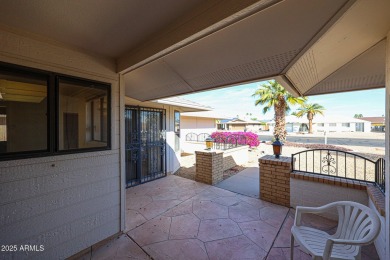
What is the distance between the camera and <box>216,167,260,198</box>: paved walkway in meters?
4.37

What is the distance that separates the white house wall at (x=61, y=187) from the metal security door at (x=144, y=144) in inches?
98.9

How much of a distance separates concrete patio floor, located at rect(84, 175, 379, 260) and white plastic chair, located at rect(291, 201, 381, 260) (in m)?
0.55

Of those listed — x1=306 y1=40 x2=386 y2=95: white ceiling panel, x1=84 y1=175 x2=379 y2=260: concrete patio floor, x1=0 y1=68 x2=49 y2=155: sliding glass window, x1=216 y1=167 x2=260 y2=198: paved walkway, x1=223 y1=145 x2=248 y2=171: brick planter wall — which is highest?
x1=306 y1=40 x2=386 y2=95: white ceiling panel

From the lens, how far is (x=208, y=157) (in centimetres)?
507

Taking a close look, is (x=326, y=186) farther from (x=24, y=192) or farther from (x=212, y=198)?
(x=24, y=192)

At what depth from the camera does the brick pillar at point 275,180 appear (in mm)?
3653

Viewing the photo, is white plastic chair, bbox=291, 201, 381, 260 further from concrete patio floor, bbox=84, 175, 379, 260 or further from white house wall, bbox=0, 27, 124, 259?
white house wall, bbox=0, 27, 124, 259

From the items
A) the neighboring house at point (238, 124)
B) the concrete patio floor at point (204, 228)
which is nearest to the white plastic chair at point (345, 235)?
the concrete patio floor at point (204, 228)

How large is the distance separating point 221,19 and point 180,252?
2.80m

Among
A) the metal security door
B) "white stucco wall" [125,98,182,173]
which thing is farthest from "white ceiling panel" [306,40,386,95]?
the metal security door

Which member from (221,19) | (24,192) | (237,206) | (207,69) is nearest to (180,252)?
(237,206)

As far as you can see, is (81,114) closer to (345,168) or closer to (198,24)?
(198,24)

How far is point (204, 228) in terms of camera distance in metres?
2.84

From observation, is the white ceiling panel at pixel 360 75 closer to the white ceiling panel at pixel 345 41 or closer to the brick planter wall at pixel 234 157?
the white ceiling panel at pixel 345 41
